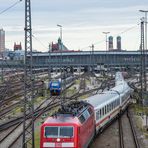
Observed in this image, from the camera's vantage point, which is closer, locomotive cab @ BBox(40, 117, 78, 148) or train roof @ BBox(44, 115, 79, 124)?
locomotive cab @ BBox(40, 117, 78, 148)

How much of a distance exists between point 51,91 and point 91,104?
153 feet

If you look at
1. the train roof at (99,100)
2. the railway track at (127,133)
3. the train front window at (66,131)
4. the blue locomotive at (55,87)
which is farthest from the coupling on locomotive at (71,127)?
the blue locomotive at (55,87)

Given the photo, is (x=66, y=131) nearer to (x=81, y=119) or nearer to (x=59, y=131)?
(x=59, y=131)

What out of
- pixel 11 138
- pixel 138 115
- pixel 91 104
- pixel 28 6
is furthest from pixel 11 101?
pixel 28 6

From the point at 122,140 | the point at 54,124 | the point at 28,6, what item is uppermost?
the point at 28,6

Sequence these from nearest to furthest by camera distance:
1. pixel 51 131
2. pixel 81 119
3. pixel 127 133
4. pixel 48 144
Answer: pixel 48 144 → pixel 51 131 → pixel 81 119 → pixel 127 133

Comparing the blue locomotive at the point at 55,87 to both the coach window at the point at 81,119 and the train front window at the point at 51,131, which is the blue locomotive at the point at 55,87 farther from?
the train front window at the point at 51,131

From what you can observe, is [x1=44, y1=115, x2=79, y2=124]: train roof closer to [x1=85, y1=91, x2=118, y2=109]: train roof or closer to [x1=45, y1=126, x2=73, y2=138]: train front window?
[x1=45, y1=126, x2=73, y2=138]: train front window

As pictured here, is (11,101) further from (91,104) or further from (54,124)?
(54,124)

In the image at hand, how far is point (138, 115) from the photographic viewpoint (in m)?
50.4

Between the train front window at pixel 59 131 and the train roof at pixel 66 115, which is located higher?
the train roof at pixel 66 115

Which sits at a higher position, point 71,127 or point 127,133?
point 71,127

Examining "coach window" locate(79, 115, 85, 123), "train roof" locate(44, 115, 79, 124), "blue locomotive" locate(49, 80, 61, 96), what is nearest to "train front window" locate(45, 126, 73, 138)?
"train roof" locate(44, 115, 79, 124)

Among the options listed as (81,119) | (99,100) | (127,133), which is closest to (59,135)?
(81,119)
